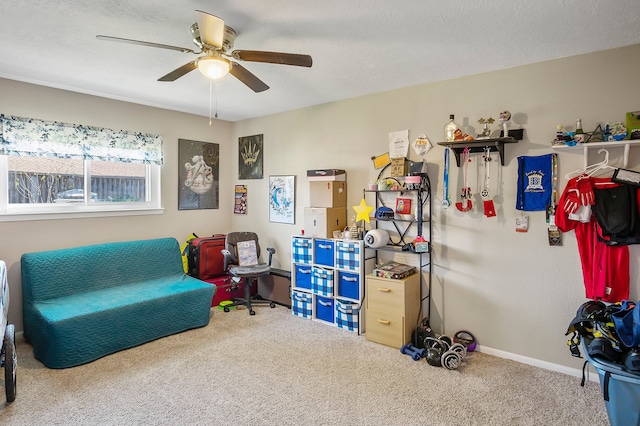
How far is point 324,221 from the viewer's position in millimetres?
3883

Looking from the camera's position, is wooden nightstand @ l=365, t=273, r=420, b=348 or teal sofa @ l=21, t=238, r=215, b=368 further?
wooden nightstand @ l=365, t=273, r=420, b=348

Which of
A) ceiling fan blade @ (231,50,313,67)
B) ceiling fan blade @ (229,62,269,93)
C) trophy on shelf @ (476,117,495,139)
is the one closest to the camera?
ceiling fan blade @ (231,50,313,67)

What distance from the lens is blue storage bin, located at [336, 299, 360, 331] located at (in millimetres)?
3643

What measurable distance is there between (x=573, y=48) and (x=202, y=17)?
8.35 feet

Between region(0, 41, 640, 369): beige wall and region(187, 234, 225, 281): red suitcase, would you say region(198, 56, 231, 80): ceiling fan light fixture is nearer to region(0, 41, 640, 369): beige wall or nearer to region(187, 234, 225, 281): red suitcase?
region(0, 41, 640, 369): beige wall

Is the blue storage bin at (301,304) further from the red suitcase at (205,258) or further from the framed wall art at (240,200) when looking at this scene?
the framed wall art at (240,200)

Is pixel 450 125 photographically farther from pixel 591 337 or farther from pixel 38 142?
pixel 38 142

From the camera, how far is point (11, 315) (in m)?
3.42

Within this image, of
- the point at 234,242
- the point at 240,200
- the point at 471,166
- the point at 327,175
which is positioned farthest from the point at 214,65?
the point at 240,200

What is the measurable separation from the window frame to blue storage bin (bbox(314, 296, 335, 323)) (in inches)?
88.3

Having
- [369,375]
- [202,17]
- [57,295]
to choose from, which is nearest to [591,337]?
[369,375]

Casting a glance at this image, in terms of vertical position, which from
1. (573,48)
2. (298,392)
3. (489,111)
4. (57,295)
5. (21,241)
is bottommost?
(298,392)

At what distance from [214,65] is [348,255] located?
2179mm

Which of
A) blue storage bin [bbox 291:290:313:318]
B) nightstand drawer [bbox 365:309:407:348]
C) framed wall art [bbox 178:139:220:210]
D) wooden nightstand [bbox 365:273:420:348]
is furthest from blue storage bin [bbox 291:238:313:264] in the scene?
framed wall art [bbox 178:139:220:210]
